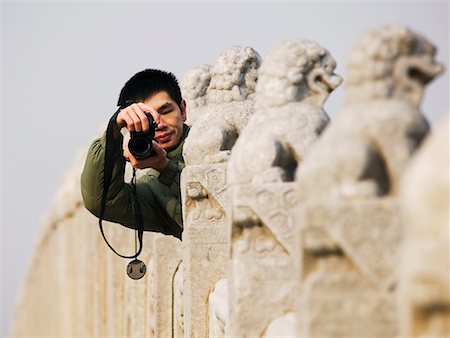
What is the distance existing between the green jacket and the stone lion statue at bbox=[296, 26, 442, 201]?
→ 399 cm

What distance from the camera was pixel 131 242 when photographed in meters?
17.3

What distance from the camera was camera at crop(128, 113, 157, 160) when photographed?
33.6 feet

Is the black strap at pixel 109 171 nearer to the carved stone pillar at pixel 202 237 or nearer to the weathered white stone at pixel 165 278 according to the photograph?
the carved stone pillar at pixel 202 237

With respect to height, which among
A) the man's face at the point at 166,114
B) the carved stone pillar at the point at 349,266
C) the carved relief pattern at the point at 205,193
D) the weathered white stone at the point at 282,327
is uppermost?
the man's face at the point at 166,114

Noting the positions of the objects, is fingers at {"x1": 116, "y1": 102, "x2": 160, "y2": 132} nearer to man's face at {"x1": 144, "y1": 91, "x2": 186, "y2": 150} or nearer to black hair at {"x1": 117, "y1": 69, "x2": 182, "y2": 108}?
man's face at {"x1": 144, "y1": 91, "x2": 186, "y2": 150}

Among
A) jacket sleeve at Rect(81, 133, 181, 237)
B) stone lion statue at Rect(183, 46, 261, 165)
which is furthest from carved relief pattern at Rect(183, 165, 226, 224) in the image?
jacket sleeve at Rect(81, 133, 181, 237)

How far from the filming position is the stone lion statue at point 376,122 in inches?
250

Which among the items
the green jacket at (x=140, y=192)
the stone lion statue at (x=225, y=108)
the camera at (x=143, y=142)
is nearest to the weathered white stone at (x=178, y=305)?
the green jacket at (x=140, y=192)

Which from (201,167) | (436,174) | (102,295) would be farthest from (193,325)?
(102,295)

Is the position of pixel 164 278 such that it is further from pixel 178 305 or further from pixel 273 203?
pixel 273 203

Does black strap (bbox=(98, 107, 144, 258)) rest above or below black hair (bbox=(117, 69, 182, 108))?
below

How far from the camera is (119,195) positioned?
10.9 meters

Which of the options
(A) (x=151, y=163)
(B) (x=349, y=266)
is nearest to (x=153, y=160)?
(A) (x=151, y=163)

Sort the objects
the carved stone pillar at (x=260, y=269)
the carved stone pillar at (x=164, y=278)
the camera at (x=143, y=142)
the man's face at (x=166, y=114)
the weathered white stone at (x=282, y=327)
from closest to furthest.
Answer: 1. the weathered white stone at (x=282, y=327)
2. the carved stone pillar at (x=260, y=269)
3. the camera at (x=143, y=142)
4. the man's face at (x=166, y=114)
5. the carved stone pillar at (x=164, y=278)
